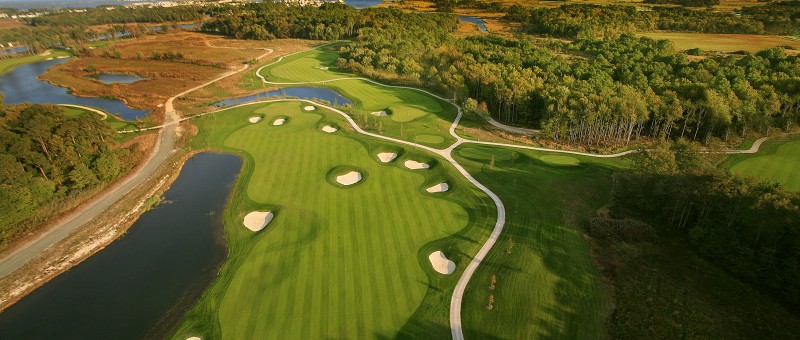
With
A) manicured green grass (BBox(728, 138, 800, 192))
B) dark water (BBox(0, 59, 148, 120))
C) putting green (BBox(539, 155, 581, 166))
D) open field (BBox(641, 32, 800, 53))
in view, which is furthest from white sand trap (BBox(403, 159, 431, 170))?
open field (BBox(641, 32, 800, 53))

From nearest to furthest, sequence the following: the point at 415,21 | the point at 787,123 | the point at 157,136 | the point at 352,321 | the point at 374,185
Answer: the point at 352,321 → the point at 374,185 → the point at 787,123 → the point at 157,136 → the point at 415,21

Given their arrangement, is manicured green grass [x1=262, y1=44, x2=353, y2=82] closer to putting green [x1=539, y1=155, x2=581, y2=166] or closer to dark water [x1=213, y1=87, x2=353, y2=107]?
dark water [x1=213, y1=87, x2=353, y2=107]

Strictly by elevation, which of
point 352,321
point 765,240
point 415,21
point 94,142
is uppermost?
point 415,21

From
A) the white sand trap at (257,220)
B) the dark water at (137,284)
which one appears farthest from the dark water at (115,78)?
the white sand trap at (257,220)

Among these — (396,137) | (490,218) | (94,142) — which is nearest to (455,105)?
(396,137)

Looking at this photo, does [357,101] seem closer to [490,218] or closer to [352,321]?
[490,218]

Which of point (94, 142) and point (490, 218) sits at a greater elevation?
point (94, 142)

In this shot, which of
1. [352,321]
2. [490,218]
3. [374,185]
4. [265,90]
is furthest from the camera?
[265,90]
